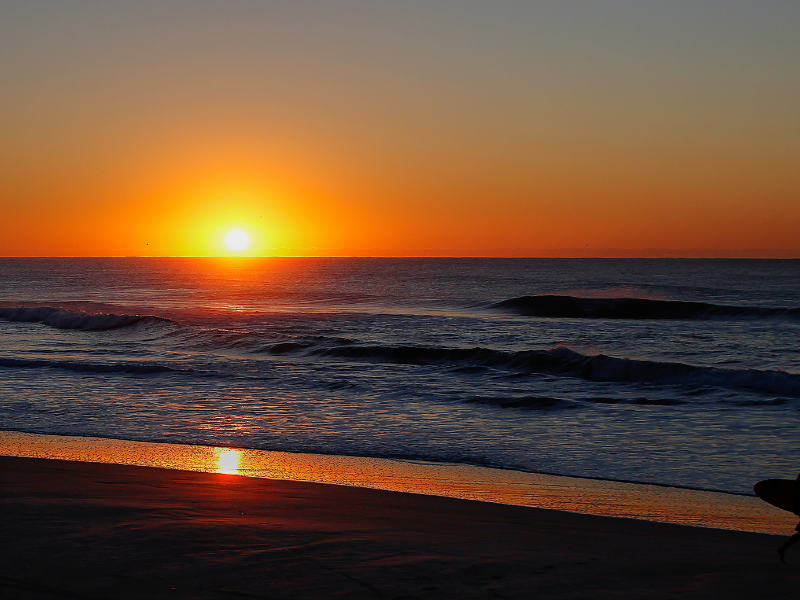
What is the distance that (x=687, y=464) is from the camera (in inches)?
336

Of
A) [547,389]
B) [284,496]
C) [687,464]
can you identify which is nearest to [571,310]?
[547,389]

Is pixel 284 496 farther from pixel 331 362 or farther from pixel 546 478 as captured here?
pixel 331 362

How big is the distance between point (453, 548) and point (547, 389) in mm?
10236

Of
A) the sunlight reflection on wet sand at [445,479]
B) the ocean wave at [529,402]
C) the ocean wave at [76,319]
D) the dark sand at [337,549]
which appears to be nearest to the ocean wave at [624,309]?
the ocean wave at [76,319]

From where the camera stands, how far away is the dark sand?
401cm

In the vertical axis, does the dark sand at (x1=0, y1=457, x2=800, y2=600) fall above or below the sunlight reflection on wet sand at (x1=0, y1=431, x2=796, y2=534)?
above

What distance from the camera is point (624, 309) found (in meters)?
41.6

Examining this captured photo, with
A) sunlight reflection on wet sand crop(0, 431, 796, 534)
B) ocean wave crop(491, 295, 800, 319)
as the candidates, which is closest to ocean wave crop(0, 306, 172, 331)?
ocean wave crop(491, 295, 800, 319)

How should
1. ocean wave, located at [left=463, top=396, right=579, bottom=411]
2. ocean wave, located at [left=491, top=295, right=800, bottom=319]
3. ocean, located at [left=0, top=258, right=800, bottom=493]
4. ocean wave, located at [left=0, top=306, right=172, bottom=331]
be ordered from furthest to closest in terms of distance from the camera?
ocean wave, located at [left=491, top=295, right=800, bottom=319] → ocean wave, located at [left=0, top=306, right=172, bottom=331] → ocean wave, located at [left=463, top=396, right=579, bottom=411] → ocean, located at [left=0, top=258, right=800, bottom=493]

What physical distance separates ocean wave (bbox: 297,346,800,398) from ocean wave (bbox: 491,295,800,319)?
18793 millimetres

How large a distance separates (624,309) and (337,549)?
3945 centimetres

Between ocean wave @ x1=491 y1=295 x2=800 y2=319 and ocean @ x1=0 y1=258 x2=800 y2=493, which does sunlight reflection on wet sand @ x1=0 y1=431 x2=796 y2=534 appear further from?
ocean wave @ x1=491 y1=295 x2=800 y2=319

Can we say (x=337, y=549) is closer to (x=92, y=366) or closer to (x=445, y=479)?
(x=445, y=479)

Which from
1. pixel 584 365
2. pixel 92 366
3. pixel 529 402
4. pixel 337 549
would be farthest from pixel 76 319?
pixel 337 549
